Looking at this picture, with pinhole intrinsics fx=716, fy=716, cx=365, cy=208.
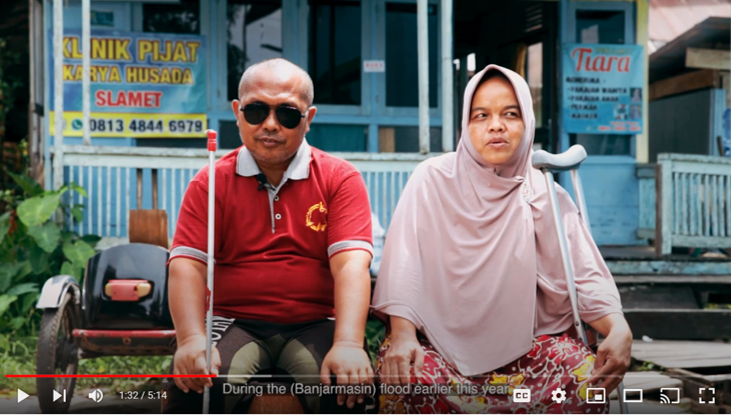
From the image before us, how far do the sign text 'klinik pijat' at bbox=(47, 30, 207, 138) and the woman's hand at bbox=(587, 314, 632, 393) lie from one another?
199 inches

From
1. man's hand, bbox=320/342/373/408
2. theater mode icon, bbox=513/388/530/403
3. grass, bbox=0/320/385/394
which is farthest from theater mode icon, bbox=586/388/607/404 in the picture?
grass, bbox=0/320/385/394

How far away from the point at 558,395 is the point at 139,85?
17.3 ft

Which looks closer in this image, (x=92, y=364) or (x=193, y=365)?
(x=193, y=365)

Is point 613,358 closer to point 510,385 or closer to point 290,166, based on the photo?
point 510,385

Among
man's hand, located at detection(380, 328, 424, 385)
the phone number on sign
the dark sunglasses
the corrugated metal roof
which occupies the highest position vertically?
the corrugated metal roof

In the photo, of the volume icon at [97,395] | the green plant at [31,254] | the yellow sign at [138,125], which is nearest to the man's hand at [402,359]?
the volume icon at [97,395]

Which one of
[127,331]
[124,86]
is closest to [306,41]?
[124,86]

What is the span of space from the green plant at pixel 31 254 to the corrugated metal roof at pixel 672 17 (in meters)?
5.39

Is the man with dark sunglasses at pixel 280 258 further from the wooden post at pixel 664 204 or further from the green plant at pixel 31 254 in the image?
the wooden post at pixel 664 204

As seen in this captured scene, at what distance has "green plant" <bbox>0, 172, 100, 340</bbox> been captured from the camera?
15.5 ft

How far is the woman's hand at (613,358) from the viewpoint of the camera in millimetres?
2285

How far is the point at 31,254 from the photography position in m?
4.83

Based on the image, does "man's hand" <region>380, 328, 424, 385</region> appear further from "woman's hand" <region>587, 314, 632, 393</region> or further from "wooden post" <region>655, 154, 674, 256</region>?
"wooden post" <region>655, 154, 674, 256</region>

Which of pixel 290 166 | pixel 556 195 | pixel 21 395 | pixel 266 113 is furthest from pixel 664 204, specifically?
pixel 21 395
